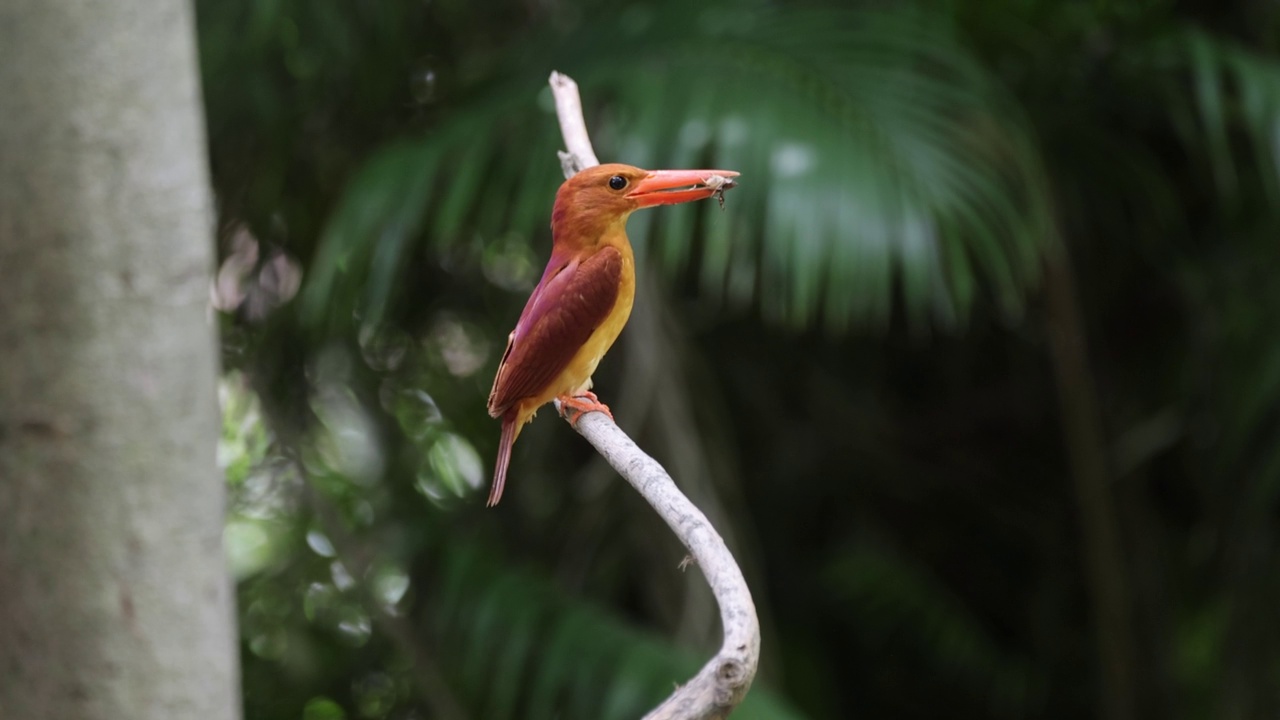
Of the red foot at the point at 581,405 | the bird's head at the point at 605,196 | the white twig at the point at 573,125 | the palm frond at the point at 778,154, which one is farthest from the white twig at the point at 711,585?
the palm frond at the point at 778,154

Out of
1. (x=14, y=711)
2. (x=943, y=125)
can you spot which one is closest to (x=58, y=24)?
(x=14, y=711)

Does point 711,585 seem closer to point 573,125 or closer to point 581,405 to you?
point 581,405

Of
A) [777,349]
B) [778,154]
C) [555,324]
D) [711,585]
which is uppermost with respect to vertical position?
[778,154]

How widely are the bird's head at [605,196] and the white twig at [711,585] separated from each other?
16 cm

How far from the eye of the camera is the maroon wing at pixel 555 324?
95cm

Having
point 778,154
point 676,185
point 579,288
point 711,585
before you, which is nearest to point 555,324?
point 579,288

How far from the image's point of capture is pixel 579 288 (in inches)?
→ 37.4

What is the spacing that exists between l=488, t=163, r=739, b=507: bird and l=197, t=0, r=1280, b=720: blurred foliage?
1.04 meters

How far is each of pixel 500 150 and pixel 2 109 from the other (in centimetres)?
149

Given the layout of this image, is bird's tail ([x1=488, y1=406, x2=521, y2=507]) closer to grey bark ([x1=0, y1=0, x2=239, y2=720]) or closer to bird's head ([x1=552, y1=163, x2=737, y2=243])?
bird's head ([x1=552, y1=163, x2=737, y2=243])

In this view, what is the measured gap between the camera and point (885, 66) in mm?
2420

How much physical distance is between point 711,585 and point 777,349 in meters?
2.65

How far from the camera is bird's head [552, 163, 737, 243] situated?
94 centimetres

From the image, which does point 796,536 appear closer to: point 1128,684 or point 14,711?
point 1128,684
